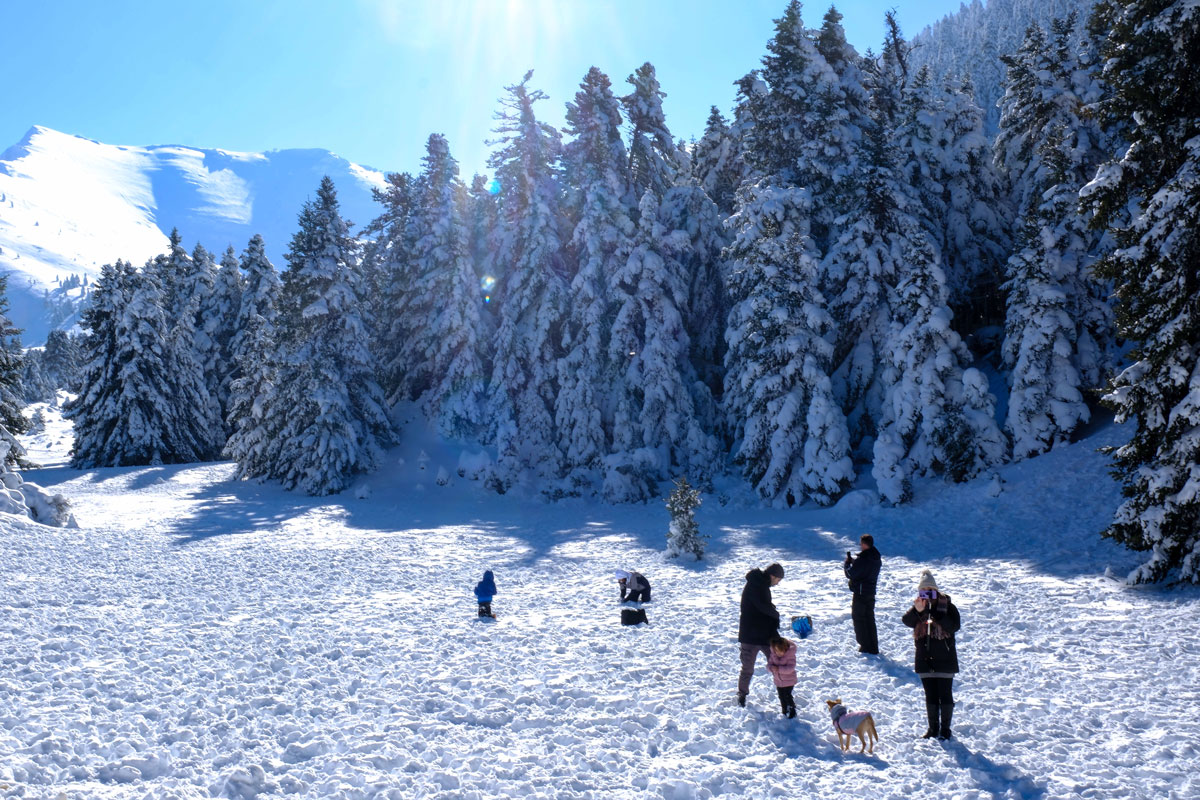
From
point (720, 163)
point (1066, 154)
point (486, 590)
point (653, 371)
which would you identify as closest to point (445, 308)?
point (653, 371)

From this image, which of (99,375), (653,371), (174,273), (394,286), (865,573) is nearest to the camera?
(865,573)

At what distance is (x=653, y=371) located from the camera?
101 feet

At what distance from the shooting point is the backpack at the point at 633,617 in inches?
521

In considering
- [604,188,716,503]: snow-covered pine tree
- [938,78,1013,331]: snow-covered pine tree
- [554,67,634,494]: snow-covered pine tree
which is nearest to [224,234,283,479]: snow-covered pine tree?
[554,67,634,494]: snow-covered pine tree

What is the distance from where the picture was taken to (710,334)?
34562mm

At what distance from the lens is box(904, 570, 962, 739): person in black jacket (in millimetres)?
7832

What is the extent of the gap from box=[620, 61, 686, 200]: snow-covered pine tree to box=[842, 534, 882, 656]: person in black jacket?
90.2 ft

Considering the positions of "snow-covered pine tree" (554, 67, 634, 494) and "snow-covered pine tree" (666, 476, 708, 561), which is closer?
"snow-covered pine tree" (666, 476, 708, 561)

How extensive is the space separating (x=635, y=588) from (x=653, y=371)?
55.8ft

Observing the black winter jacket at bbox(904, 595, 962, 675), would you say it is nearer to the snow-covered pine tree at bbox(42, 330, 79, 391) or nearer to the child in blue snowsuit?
the child in blue snowsuit

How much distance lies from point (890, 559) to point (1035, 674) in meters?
8.57

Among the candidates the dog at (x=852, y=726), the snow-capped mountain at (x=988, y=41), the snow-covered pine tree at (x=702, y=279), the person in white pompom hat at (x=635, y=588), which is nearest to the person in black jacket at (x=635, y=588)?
the person in white pompom hat at (x=635, y=588)

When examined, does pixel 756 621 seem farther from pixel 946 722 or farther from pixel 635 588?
pixel 635 588

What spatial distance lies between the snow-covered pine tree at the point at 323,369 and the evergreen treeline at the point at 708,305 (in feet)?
0.46
